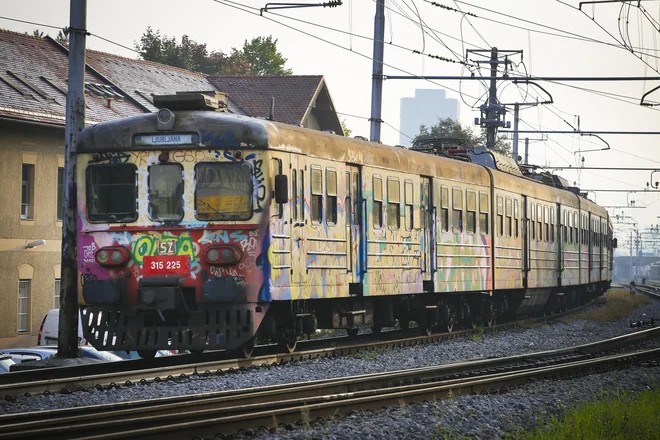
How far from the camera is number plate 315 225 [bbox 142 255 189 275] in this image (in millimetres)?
14789

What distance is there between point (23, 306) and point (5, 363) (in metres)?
12.3

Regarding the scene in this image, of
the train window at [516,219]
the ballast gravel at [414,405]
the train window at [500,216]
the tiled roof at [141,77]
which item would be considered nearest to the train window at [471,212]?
the train window at [500,216]

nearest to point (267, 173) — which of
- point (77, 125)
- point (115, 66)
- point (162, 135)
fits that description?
point (162, 135)

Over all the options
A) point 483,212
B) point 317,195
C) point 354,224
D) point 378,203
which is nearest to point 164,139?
point 317,195

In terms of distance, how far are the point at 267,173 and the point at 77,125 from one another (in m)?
2.90

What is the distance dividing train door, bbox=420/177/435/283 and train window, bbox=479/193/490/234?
2.98 m

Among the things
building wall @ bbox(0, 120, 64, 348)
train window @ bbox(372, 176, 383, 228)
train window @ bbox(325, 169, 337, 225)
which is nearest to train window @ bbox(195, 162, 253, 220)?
train window @ bbox(325, 169, 337, 225)

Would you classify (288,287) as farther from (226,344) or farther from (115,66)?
(115,66)

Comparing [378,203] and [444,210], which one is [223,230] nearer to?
[378,203]

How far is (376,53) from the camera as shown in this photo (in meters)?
25.3

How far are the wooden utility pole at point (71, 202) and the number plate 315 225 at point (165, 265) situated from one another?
139cm

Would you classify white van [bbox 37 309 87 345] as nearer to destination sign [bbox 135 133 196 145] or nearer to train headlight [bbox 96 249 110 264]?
train headlight [bbox 96 249 110 264]

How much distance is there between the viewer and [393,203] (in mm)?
19062

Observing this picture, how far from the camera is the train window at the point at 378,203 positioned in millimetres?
18281
